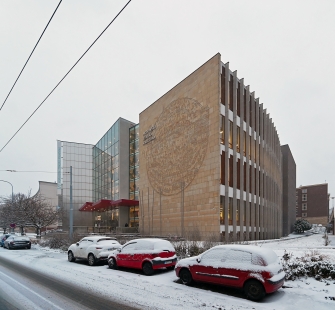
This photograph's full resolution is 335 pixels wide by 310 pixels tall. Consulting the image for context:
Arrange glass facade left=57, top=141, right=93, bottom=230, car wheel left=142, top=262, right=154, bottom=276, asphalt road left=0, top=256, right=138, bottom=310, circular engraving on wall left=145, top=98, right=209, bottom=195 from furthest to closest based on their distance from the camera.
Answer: glass facade left=57, top=141, right=93, bottom=230 → circular engraving on wall left=145, top=98, right=209, bottom=195 → car wheel left=142, top=262, right=154, bottom=276 → asphalt road left=0, top=256, right=138, bottom=310

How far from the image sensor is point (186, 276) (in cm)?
1086

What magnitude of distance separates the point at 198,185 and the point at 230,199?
3.49m

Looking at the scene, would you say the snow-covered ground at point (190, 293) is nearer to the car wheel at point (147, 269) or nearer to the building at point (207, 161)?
the car wheel at point (147, 269)

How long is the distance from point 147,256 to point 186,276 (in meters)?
2.50

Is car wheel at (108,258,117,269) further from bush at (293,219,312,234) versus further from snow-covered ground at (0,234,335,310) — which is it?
bush at (293,219,312,234)

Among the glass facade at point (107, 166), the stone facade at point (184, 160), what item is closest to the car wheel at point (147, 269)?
the stone facade at point (184, 160)

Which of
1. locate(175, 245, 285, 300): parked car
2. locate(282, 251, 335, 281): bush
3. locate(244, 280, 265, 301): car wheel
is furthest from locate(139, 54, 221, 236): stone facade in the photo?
locate(244, 280, 265, 301): car wheel

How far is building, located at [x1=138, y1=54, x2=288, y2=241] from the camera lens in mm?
28250

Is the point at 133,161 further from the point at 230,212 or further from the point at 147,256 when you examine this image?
the point at 147,256

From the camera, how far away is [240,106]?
107 feet

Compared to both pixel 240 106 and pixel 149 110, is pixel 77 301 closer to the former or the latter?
pixel 240 106

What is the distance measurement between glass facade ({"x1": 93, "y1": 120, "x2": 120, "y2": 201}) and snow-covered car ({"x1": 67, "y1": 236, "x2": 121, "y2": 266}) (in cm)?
3485

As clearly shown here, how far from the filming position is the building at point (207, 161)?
28250 mm

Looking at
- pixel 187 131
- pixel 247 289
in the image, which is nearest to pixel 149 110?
pixel 187 131
